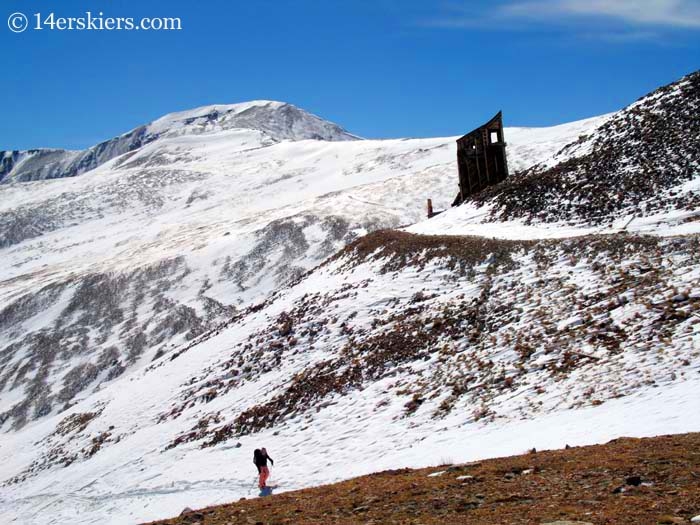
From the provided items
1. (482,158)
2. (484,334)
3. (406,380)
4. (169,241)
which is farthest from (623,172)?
(169,241)

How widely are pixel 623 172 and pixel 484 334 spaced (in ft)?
43.5

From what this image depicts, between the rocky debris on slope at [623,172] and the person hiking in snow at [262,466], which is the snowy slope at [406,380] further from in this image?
the rocky debris on slope at [623,172]

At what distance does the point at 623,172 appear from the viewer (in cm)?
2831

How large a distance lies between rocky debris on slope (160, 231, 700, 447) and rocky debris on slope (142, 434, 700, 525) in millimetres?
3858

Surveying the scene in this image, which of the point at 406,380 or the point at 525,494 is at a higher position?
the point at 406,380

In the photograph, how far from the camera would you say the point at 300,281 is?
36469 mm

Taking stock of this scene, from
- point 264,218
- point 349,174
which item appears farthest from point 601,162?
point 349,174

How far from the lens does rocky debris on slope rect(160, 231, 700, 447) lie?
15188 mm

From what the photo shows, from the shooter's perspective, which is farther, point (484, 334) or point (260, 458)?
point (484, 334)

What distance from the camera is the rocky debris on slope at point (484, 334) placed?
49.8 feet

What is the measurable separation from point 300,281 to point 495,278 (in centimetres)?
1579

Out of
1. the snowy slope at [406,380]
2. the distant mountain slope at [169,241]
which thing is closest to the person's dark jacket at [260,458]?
the snowy slope at [406,380]

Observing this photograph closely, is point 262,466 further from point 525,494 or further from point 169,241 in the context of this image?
point 169,241

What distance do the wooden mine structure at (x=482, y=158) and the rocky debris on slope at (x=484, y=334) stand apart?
40.7 ft
